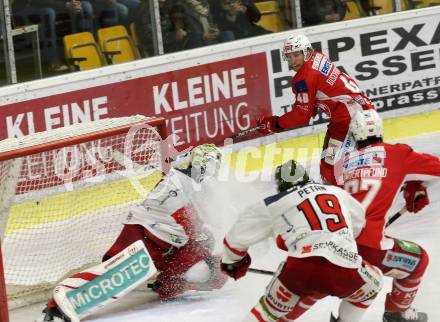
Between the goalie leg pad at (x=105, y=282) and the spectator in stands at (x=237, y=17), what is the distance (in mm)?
3313

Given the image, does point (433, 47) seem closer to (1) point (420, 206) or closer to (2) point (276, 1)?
(2) point (276, 1)

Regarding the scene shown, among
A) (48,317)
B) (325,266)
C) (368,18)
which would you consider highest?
(368,18)

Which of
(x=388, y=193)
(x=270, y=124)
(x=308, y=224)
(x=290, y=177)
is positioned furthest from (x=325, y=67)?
(x=308, y=224)

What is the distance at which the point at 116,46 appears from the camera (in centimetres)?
829

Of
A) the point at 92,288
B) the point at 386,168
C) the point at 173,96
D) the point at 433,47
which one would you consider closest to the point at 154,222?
the point at 92,288

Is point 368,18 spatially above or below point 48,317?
above

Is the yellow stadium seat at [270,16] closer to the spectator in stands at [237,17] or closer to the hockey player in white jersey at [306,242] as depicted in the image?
the spectator in stands at [237,17]

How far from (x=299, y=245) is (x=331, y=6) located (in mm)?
4871

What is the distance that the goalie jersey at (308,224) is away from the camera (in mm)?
4633

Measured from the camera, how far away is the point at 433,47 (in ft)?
31.1

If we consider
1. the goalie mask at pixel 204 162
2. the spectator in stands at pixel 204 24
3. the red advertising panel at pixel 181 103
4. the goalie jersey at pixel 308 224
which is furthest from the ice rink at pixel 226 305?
the spectator in stands at pixel 204 24

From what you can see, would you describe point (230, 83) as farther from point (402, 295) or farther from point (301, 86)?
point (402, 295)

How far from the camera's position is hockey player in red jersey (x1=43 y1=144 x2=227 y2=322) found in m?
5.87

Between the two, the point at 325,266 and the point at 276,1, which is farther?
the point at 276,1
